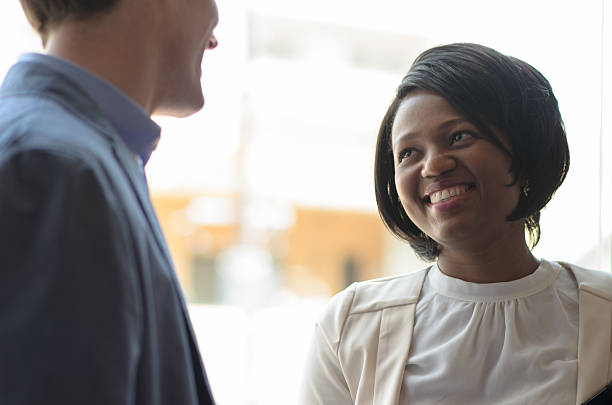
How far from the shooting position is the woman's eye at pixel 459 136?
1064mm

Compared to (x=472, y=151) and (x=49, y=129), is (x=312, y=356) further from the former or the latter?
(x=49, y=129)

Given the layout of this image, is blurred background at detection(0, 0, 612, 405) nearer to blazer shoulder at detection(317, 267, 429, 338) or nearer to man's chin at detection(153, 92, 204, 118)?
blazer shoulder at detection(317, 267, 429, 338)

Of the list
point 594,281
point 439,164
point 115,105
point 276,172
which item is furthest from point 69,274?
point 276,172

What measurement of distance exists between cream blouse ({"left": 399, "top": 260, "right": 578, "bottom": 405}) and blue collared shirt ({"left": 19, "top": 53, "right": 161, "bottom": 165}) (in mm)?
580

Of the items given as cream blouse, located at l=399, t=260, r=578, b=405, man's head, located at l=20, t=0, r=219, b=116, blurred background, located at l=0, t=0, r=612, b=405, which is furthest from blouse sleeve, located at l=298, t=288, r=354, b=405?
blurred background, located at l=0, t=0, r=612, b=405

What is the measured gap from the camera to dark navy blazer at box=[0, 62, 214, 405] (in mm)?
556

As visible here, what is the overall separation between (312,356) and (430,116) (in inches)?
18.2

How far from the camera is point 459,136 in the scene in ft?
3.51

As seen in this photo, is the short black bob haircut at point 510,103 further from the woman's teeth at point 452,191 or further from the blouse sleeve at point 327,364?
the blouse sleeve at point 327,364

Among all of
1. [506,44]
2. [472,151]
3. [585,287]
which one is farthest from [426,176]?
[506,44]

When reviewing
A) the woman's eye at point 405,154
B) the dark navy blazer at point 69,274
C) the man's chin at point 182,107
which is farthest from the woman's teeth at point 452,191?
the dark navy blazer at point 69,274

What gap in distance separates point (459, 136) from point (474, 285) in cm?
25

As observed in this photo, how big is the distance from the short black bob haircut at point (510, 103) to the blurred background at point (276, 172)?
1.78 m

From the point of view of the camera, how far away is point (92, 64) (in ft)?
2.40
